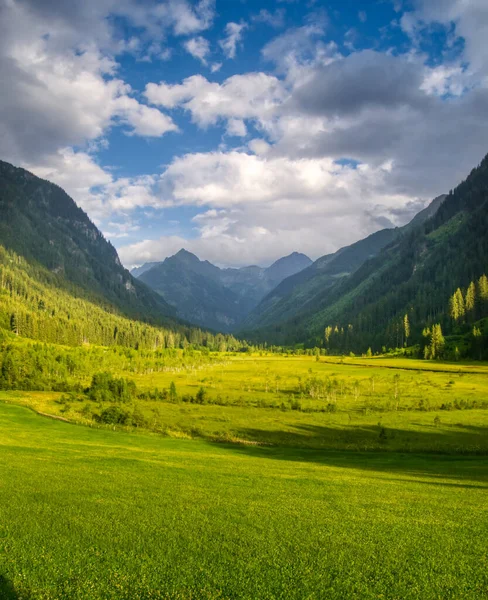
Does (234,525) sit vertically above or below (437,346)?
below

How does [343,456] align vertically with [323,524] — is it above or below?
below

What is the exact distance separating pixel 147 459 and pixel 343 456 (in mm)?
29201

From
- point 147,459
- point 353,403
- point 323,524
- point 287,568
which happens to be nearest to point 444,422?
point 353,403

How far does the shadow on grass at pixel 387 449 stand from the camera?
4362 cm

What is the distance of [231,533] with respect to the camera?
18.7m

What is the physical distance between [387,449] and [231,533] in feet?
174

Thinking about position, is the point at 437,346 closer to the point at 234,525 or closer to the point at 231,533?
the point at 234,525

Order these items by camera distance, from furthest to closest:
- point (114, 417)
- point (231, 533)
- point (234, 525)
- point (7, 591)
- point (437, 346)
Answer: point (437, 346)
point (114, 417)
point (234, 525)
point (231, 533)
point (7, 591)

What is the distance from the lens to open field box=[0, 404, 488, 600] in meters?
14.0

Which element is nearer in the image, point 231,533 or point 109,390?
point 231,533

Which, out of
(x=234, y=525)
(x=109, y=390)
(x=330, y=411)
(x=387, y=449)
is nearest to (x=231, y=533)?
(x=234, y=525)

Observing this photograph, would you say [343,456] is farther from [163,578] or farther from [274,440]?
[163,578]

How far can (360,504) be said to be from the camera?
24.7 metres

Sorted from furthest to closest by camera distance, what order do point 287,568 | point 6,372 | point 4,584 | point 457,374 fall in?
point 457,374, point 6,372, point 287,568, point 4,584
